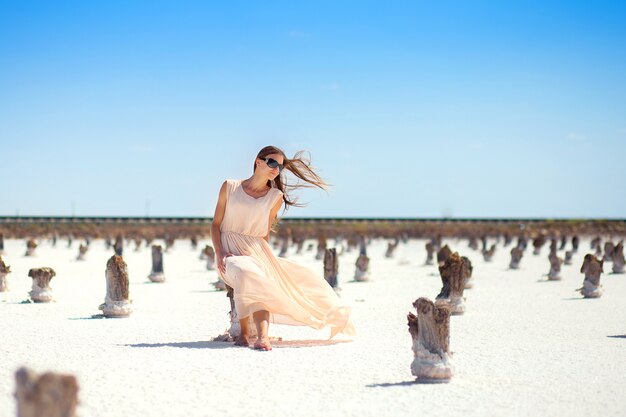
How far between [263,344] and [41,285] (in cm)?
682

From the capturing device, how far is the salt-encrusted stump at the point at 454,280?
12.4 m

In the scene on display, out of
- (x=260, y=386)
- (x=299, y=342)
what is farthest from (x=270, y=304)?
(x=260, y=386)

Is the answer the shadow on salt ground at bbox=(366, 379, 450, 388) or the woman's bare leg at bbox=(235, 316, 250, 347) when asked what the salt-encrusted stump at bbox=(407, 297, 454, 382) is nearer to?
the shadow on salt ground at bbox=(366, 379, 450, 388)

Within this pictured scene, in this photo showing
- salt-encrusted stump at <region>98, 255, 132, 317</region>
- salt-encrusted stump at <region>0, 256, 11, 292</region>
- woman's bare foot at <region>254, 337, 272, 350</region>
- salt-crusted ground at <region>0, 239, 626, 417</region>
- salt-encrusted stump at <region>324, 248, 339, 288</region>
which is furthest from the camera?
salt-encrusted stump at <region>0, 256, 11, 292</region>

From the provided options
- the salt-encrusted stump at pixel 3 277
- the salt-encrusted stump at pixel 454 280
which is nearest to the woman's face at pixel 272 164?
the salt-encrusted stump at pixel 454 280

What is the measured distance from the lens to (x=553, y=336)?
1024 centimetres

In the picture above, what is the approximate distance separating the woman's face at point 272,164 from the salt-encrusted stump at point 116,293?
141 inches

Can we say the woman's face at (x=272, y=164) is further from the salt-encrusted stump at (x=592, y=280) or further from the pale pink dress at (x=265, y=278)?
the salt-encrusted stump at (x=592, y=280)

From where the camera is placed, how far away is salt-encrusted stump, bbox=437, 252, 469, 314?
1241 centimetres

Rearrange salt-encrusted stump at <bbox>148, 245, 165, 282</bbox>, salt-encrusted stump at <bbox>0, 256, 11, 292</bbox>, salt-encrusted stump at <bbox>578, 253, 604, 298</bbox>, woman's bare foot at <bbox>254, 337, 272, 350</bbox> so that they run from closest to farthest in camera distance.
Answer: woman's bare foot at <bbox>254, 337, 272, 350</bbox>
salt-encrusted stump at <bbox>578, 253, 604, 298</bbox>
salt-encrusted stump at <bbox>0, 256, 11, 292</bbox>
salt-encrusted stump at <bbox>148, 245, 165, 282</bbox>

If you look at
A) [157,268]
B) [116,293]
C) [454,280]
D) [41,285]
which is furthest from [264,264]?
[157,268]

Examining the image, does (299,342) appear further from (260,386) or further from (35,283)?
(35,283)

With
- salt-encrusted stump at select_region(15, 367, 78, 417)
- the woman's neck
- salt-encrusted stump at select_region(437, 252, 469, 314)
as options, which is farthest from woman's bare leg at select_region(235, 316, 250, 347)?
salt-encrusted stump at select_region(15, 367, 78, 417)

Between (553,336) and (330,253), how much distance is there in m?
6.08
